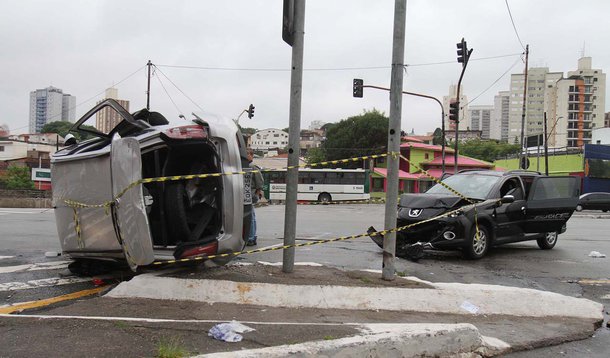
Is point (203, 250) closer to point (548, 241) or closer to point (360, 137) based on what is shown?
point (548, 241)

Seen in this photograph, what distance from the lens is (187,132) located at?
518 cm

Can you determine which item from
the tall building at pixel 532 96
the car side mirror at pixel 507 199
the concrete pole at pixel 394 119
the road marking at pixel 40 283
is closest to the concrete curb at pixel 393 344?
the concrete pole at pixel 394 119

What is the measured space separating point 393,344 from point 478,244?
5.71 m

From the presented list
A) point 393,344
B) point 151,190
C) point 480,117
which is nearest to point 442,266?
point 393,344

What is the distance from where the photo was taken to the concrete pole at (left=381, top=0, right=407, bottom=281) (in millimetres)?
5914

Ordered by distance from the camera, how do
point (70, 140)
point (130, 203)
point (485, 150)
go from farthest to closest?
point (485, 150) < point (70, 140) < point (130, 203)

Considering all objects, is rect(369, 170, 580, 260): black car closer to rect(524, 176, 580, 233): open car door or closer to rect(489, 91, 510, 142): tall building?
rect(524, 176, 580, 233): open car door

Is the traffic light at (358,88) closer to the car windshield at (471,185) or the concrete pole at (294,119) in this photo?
the car windshield at (471,185)

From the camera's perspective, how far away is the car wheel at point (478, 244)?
28.7 feet

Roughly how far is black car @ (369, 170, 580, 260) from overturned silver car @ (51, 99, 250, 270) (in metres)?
3.64

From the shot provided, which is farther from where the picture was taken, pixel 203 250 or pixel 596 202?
pixel 596 202

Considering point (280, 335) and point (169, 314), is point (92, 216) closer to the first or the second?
point (169, 314)

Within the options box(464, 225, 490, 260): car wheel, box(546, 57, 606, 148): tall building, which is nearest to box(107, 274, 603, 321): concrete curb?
box(464, 225, 490, 260): car wheel

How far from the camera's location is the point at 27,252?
8.42 metres
